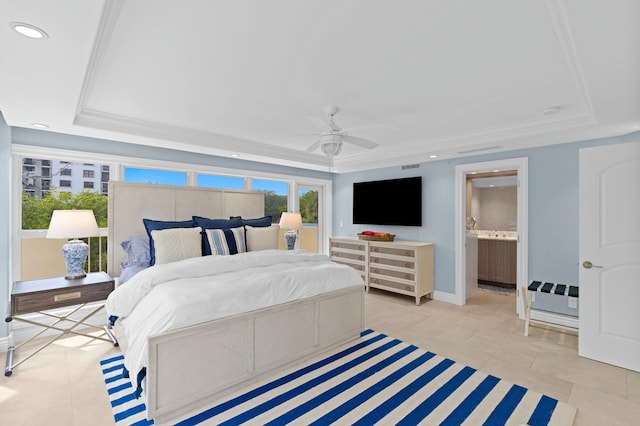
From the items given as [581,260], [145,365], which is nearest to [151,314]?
[145,365]

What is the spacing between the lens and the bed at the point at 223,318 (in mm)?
2115

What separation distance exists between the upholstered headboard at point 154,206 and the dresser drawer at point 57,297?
84 centimetres

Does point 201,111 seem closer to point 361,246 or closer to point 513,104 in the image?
point 513,104

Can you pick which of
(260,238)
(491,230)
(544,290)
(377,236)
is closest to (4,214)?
(260,238)

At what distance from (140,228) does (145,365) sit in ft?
7.60

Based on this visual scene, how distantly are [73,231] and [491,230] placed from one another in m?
6.90

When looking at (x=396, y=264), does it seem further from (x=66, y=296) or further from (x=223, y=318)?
(x=66, y=296)

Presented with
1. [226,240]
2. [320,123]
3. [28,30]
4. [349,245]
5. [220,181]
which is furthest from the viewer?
[349,245]

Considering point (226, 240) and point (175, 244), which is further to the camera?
point (226, 240)

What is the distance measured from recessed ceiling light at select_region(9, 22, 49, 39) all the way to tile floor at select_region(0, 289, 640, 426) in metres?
2.36

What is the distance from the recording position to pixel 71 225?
301 centimetres

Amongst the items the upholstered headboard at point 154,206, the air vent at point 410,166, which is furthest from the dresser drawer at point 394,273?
the upholstered headboard at point 154,206

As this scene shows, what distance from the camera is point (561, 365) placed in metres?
2.88

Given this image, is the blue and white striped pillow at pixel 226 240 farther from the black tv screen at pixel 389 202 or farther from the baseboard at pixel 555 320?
the baseboard at pixel 555 320
